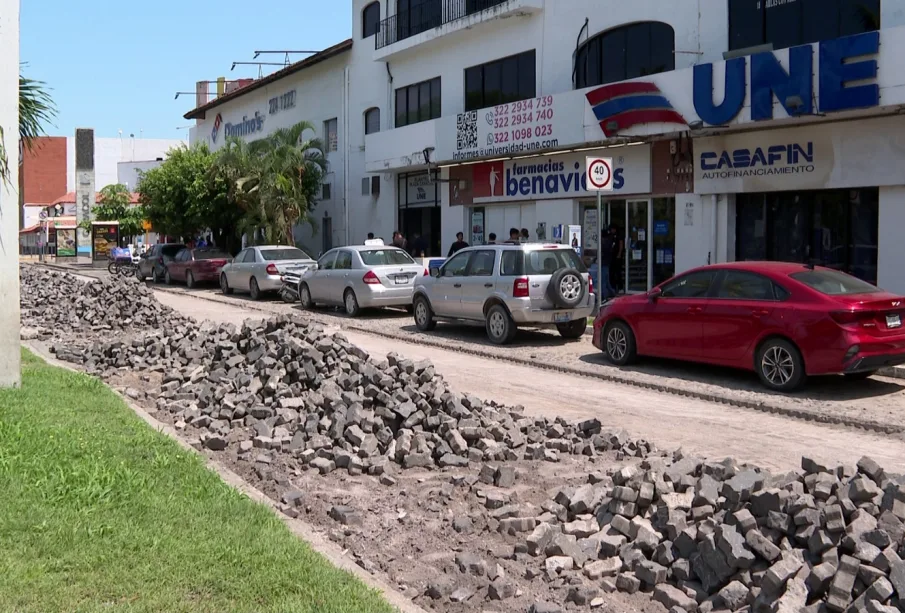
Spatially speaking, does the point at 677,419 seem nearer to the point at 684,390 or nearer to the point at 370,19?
the point at 684,390

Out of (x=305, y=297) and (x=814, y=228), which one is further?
(x=305, y=297)

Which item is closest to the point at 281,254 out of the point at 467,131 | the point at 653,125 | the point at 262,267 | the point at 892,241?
the point at 262,267

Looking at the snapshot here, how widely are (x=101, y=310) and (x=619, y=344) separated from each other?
1070cm

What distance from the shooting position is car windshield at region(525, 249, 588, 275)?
55.2 feet

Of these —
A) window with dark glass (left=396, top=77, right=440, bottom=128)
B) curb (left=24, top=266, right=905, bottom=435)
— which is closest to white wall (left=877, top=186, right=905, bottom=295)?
curb (left=24, top=266, right=905, bottom=435)

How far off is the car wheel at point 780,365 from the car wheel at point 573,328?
216 inches

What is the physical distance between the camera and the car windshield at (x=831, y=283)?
1188 cm

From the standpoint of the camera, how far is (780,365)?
11.9 meters

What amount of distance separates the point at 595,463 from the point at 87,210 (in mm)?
90055

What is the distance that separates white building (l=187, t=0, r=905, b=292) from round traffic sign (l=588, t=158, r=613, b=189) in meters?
3.71

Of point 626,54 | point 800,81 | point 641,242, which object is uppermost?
point 626,54

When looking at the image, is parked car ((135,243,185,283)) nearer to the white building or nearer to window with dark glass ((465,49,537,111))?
the white building

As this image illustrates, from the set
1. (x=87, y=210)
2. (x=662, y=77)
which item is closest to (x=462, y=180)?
(x=662, y=77)

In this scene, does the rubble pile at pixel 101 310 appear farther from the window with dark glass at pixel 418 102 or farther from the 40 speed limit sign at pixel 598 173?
the window with dark glass at pixel 418 102
